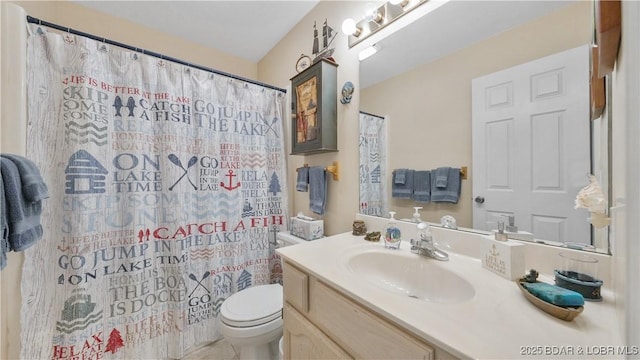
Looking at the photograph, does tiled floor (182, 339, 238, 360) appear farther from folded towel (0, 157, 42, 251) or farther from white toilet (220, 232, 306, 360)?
folded towel (0, 157, 42, 251)

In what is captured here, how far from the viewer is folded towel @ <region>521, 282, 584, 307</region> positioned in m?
0.50

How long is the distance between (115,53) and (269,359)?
1.95 m

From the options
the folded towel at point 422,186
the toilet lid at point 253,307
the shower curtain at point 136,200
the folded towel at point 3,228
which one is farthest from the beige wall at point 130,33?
the folded towel at point 422,186

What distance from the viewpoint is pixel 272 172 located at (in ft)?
5.92

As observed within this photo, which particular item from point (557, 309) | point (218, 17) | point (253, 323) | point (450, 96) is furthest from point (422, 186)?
point (218, 17)

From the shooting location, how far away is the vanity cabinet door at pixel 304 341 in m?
0.72

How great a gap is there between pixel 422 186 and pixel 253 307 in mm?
1138

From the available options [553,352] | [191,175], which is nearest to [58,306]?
[191,175]

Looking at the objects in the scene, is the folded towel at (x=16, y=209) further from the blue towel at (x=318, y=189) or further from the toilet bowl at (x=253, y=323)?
the blue towel at (x=318, y=189)

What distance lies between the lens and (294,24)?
1861mm

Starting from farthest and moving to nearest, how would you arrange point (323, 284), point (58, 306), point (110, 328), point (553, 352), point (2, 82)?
1. point (110, 328)
2. point (58, 306)
3. point (2, 82)
4. point (323, 284)
5. point (553, 352)

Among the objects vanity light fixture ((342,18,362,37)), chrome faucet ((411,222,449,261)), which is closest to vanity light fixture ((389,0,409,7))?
vanity light fixture ((342,18,362,37))

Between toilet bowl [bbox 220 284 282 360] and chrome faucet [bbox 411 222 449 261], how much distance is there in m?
0.83

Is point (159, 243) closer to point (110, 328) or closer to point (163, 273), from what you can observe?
point (163, 273)
